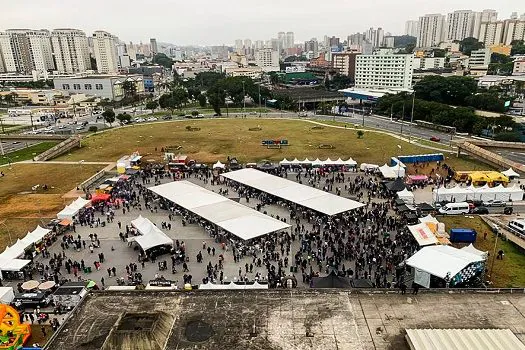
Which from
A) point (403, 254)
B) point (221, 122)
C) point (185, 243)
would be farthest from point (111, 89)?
point (403, 254)

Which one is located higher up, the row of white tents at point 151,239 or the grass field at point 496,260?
the row of white tents at point 151,239

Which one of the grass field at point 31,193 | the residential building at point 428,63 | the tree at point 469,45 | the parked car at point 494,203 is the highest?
the tree at point 469,45

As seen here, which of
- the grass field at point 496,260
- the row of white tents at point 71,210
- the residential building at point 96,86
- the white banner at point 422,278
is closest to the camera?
the white banner at point 422,278

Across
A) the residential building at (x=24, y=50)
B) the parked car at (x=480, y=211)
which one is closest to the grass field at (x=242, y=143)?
the parked car at (x=480, y=211)

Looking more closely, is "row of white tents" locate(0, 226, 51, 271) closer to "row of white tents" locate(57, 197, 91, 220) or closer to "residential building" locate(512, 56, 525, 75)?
"row of white tents" locate(57, 197, 91, 220)

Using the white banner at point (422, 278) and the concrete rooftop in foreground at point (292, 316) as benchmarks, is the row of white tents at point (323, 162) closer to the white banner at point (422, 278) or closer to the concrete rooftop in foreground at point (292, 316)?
the white banner at point (422, 278)

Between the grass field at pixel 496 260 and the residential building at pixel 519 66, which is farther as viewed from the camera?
the residential building at pixel 519 66

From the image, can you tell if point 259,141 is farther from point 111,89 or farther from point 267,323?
point 111,89

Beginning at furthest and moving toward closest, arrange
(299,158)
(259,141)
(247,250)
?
1. (259,141)
2. (299,158)
3. (247,250)
